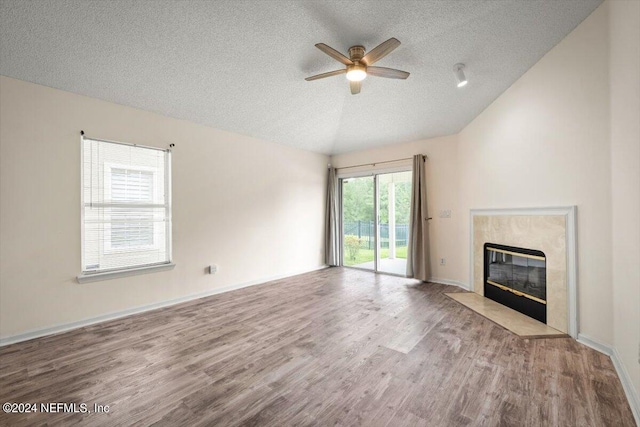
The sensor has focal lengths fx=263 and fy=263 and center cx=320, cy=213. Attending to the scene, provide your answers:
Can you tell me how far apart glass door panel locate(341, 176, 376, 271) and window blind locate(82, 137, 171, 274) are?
3.83 m

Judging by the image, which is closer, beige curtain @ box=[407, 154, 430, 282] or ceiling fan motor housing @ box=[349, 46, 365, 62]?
ceiling fan motor housing @ box=[349, 46, 365, 62]

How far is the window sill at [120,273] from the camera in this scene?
3.08 metres

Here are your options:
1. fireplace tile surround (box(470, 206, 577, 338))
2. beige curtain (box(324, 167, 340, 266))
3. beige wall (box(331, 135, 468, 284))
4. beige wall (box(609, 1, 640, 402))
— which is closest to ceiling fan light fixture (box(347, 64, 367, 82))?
beige wall (box(609, 1, 640, 402))

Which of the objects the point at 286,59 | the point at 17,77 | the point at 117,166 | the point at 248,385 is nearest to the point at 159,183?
the point at 117,166

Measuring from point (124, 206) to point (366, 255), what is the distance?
4.59 meters

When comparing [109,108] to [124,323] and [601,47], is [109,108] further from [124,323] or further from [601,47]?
[601,47]

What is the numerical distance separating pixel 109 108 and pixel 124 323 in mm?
2652

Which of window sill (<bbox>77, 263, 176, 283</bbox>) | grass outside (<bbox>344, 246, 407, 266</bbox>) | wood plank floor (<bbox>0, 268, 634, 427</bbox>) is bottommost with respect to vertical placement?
wood plank floor (<bbox>0, 268, 634, 427</bbox>)

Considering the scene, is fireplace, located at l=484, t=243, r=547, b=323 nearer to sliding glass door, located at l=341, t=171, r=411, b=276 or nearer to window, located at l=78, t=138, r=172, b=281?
sliding glass door, located at l=341, t=171, r=411, b=276

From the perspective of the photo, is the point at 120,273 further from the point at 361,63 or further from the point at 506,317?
the point at 506,317

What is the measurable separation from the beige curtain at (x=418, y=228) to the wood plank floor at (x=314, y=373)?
4.97ft

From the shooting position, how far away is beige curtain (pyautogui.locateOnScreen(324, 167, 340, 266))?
6.25 m

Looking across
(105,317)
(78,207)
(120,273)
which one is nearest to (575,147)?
(120,273)

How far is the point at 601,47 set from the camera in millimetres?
2320
